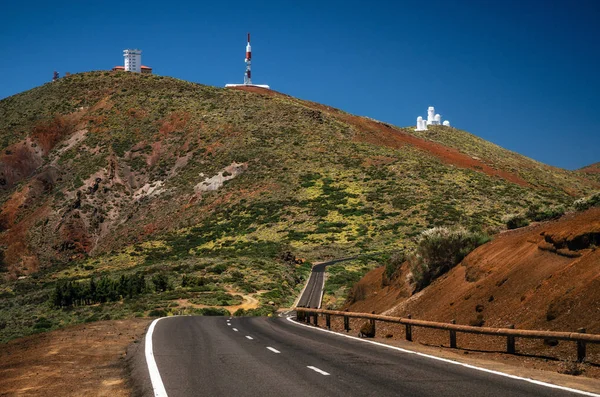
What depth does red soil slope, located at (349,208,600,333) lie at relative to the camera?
559 inches

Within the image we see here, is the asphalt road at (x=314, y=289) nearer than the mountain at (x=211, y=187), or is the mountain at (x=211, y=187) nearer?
the asphalt road at (x=314, y=289)

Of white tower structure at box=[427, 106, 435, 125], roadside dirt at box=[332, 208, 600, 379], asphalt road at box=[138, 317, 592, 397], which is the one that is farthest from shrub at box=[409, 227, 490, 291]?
white tower structure at box=[427, 106, 435, 125]

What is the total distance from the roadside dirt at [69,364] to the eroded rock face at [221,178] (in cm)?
6617

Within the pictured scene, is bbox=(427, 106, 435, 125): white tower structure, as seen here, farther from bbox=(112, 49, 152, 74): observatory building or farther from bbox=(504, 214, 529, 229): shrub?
bbox=(504, 214, 529, 229): shrub

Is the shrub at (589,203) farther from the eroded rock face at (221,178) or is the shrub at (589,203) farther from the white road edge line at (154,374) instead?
the eroded rock face at (221,178)

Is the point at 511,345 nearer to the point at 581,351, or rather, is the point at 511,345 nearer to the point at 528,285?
the point at 581,351

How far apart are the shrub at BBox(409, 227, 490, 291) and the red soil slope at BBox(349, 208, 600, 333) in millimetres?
1102

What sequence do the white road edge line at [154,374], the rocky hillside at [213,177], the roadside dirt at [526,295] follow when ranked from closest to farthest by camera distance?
1. the white road edge line at [154,374]
2. the roadside dirt at [526,295]
3. the rocky hillside at [213,177]

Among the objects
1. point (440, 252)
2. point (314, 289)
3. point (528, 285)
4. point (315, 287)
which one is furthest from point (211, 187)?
point (528, 285)

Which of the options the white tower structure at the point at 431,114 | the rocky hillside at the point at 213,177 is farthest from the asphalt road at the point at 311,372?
the white tower structure at the point at 431,114

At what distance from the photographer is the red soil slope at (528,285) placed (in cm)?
1419

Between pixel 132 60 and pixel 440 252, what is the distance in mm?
121893

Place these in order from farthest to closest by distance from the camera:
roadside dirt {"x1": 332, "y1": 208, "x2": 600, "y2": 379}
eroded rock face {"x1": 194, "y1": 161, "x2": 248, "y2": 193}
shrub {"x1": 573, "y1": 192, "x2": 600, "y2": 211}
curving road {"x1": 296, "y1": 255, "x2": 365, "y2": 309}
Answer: eroded rock face {"x1": 194, "y1": 161, "x2": 248, "y2": 193} < curving road {"x1": 296, "y1": 255, "x2": 365, "y2": 309} < shrub {"x1": 573, "y1": 192, "x2": 600, "y2": 211} < roadside dirt {"x1": 332, "y1": 208, "x2": 600, "y2": 379}

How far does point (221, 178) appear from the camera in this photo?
3519 inches
